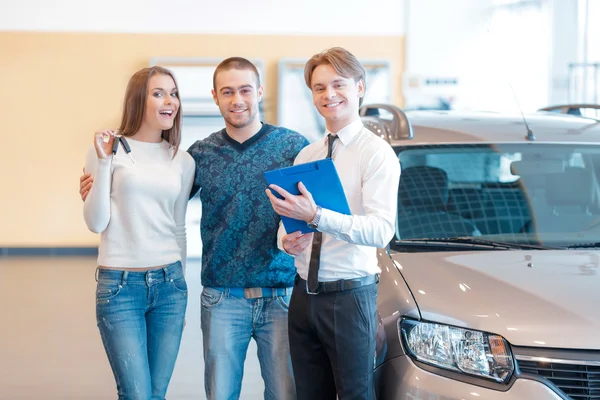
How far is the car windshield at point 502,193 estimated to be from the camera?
9.26ft

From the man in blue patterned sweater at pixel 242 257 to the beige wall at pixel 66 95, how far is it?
6.99m

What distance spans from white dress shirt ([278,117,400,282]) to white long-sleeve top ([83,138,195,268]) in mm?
535

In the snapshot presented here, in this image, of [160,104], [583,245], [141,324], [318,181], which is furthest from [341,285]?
[583,245]

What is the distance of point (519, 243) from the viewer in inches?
108

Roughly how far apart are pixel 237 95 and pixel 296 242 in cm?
65

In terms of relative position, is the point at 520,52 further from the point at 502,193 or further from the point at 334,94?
the point at 334,94

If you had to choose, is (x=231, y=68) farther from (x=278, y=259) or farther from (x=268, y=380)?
(x=268, y=380)

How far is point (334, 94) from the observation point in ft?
7.28

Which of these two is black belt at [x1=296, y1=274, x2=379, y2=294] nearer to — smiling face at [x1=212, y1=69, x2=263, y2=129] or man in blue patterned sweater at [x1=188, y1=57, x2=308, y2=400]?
man in blue patterned sweater at [x1=188, y1=57, x2=308, y2=400]

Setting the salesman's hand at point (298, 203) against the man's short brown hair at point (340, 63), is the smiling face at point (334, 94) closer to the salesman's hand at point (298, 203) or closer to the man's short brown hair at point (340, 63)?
the man's short brown hair at point (340, 63)

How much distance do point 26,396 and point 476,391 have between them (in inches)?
119

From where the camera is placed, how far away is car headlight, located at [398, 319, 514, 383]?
2.09 m

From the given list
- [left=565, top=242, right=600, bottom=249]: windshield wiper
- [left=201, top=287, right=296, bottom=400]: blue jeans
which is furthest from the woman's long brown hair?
[left=565, top=242, right=600, bottom=249]: windshield wiper

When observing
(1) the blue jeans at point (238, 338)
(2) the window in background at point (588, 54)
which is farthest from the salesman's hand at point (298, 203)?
(2) the window in background at point (588, 54)
